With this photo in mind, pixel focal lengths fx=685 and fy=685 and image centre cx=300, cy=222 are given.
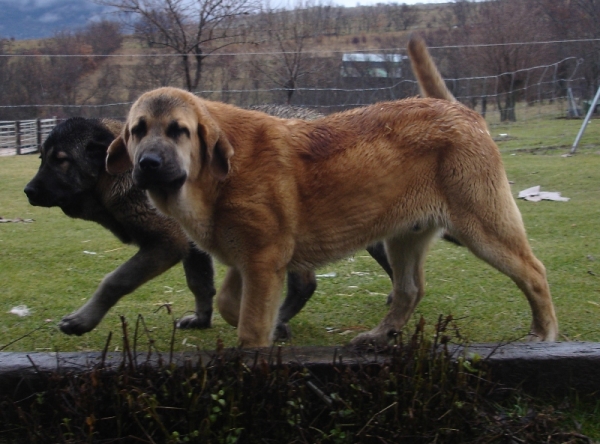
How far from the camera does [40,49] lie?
19203 millimetres

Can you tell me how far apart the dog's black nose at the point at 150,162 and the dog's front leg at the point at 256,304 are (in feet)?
2.50

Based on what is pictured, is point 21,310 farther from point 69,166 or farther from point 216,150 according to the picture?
point 216,150

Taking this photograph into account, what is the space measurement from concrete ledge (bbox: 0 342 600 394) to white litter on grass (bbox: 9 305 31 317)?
198 centimetres

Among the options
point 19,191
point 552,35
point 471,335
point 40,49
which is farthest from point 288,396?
point 552,35

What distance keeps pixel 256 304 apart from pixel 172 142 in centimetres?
100

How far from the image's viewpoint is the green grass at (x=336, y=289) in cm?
473

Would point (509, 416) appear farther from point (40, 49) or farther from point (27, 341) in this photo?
point (40, 49)

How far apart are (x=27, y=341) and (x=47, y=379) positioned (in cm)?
155

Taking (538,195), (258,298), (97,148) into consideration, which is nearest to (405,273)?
(258,298)

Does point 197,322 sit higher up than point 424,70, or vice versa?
point 424,70

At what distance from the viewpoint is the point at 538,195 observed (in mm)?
10070

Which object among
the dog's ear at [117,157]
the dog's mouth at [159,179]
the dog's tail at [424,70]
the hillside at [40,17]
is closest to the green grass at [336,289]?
the dog's ear at [117,157]

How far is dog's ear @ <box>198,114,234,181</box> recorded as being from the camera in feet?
12.6

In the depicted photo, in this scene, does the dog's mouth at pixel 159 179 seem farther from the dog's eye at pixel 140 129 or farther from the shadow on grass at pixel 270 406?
the shadow on grass at pixel 270 406
